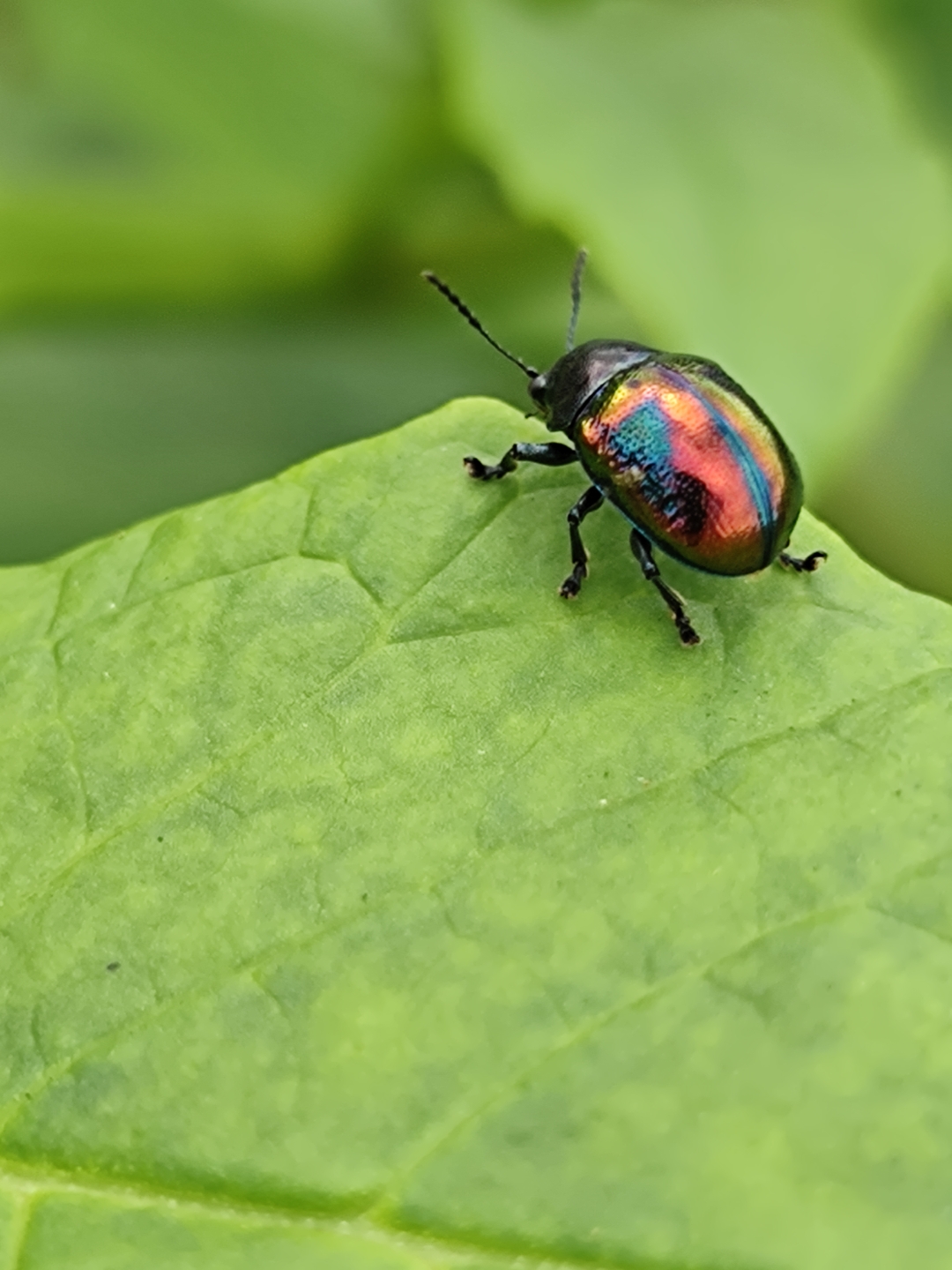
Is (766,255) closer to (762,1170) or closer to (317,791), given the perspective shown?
(317,791)

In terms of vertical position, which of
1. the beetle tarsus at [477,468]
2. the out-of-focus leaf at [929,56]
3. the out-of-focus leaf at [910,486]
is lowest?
the out-of-focus leaf at [910,486]

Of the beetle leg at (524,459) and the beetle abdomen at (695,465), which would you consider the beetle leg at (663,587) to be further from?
the beetle leg at (524,459)

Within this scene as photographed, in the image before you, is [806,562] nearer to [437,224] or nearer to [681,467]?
[681,467]

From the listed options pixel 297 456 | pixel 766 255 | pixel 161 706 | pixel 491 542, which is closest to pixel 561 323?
pixel 297 456

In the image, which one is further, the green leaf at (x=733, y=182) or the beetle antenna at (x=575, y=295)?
the green leaf at (x=733, y=182)

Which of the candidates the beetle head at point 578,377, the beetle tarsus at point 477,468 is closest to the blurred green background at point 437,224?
the beetle head at point 578,377

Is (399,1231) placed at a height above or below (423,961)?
below

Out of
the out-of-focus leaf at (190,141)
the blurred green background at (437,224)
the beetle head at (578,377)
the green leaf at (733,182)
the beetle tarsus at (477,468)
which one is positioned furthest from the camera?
the out-of-focus leaf at (190,141)
